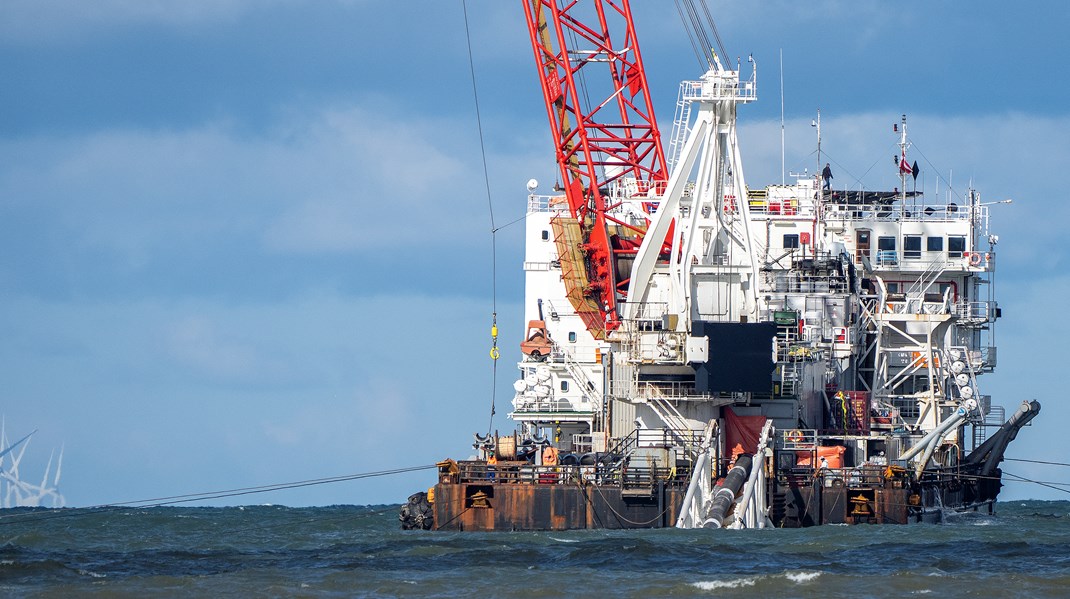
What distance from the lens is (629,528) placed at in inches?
2127

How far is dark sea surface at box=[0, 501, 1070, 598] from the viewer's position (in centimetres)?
4044

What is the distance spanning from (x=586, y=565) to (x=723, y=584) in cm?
526

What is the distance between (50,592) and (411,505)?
2163cm

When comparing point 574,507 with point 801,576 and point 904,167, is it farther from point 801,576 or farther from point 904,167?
point 904,167

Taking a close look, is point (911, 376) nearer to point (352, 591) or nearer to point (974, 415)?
point (974, 415)

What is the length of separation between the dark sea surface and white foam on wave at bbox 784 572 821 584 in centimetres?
3

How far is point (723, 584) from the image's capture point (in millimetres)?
40375

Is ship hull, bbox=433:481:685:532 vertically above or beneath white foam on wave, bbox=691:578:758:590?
above

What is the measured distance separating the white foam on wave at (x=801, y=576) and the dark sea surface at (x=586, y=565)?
0.03 meters

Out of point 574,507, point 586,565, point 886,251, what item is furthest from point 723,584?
point 886,251

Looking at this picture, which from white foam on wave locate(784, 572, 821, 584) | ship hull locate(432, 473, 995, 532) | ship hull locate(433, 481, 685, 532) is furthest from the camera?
ship hull locate(432, 473, 995, 532)

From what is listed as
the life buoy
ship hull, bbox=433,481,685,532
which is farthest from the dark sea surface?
the life buoy

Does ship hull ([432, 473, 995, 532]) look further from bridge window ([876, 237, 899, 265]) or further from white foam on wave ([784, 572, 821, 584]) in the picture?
bridge window ([876, 237, 899, 265])

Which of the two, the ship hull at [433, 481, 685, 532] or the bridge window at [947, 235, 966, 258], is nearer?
the ship hull at [433, 481, 685, 532]
